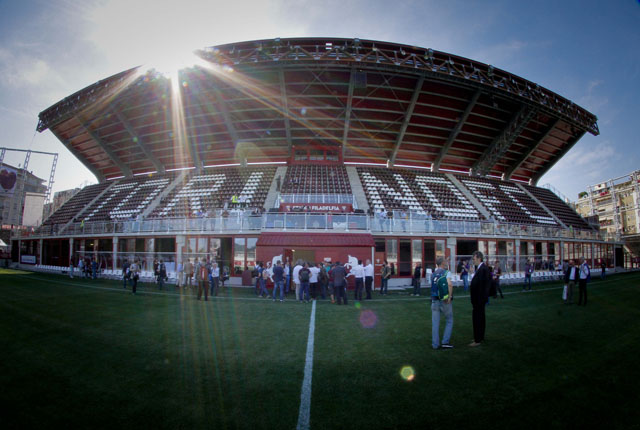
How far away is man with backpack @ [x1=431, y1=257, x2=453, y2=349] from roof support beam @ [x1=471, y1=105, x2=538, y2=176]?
2980cm

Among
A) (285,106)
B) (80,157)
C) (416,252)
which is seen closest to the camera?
(416,252)

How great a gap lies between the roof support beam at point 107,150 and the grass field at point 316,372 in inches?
1214

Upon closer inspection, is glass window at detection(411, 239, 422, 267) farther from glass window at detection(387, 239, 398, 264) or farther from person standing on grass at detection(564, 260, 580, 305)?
person standing on grass at detection(564, 260, 580, 305)

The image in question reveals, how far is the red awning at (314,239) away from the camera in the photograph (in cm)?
1809

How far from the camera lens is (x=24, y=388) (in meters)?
4.24

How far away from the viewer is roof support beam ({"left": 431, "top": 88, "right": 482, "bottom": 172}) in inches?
1085

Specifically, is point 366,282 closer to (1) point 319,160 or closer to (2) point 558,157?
(1) point 319,160

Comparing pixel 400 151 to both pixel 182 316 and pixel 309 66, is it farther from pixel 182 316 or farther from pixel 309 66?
pixel 182 316

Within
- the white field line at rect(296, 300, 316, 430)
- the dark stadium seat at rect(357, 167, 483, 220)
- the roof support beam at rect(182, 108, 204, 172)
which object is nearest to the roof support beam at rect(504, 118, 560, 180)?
the dark stadium seat at rect(357, 167, 483, 220)

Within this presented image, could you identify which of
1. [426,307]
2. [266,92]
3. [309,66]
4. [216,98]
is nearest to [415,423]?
[426,307]

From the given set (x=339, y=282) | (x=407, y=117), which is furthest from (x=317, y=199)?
(x=407, y=117)

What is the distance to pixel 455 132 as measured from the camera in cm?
3066

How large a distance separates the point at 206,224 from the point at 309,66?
1406 cm

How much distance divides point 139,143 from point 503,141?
38.4 metres
